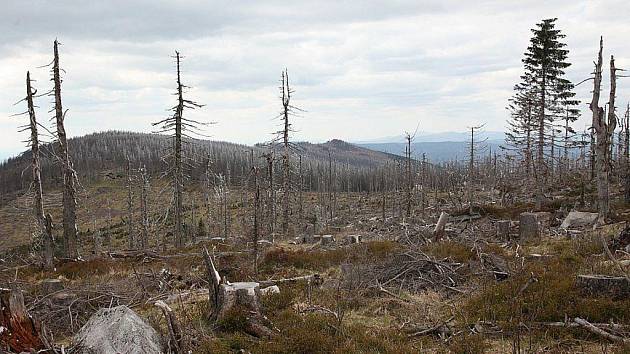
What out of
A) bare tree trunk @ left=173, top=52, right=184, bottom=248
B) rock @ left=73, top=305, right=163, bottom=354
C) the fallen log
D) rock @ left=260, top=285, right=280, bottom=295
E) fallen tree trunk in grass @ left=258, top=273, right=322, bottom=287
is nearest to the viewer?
rock @ left=73, top=305, right=163, bottom=354

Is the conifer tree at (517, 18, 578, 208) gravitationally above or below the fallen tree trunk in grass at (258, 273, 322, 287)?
above

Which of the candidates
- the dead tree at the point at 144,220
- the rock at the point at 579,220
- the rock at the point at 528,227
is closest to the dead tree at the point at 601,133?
the rock at the point at 579,220

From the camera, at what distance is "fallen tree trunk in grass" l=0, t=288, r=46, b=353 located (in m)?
6.11

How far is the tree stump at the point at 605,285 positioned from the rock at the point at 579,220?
11399mm

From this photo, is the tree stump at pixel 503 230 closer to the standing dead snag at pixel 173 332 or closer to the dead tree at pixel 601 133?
the dead tree at pixel 601 133

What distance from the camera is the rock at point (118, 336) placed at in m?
6.45

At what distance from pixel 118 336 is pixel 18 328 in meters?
1.30

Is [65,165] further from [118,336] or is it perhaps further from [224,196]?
[224,196]

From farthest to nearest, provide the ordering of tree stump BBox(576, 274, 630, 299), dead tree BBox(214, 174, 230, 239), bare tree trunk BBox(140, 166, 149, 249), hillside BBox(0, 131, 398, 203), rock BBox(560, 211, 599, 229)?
hillside BBox(0, 131, 398, 203) → dead tree BBox(214, 174, 230, 239) → bare tree trunk BBox(140, 166, 149, 249) → rock BBox(560, 211, 599, 229) → tree stump BBox(576, 274, 630, 299)

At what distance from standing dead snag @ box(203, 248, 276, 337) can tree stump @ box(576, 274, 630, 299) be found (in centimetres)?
571

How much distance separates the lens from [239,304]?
28.8 ft

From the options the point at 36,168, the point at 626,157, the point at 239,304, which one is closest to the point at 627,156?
the point at 626,157

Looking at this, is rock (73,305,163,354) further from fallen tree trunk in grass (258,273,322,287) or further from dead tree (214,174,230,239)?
dead tree (214,174,230,239)

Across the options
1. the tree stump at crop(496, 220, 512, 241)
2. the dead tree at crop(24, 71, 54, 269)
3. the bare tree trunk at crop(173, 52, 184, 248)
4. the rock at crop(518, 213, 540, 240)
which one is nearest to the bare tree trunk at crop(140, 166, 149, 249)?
the bare tree trunk at crop(173, 52, 184, 248)
